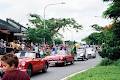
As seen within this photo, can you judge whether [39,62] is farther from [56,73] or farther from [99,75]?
[99,75]

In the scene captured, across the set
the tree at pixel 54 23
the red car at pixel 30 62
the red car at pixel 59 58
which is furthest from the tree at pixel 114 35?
the tree at pixel 54 23

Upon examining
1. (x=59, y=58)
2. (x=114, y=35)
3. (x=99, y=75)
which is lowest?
(x=99, y=75)

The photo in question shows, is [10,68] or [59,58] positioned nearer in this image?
[10,68]

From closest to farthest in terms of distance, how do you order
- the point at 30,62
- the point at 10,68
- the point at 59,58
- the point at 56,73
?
the point at 10,68
the point at 30,62
the point at 56,73
the point at 59,58

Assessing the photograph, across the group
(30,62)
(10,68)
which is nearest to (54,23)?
(30,62)

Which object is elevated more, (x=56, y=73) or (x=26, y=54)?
(x=26, y=54)

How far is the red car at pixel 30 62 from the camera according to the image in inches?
845

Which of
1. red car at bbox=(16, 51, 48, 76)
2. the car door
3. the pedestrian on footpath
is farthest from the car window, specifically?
the pedestrian on footpath

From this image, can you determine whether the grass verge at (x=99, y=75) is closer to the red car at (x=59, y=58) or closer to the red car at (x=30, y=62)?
the red car at (x=30, y=62)

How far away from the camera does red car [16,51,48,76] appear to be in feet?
70.4

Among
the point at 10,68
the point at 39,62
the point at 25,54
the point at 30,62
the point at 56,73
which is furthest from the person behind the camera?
the point at 56,73

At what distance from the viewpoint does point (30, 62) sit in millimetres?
22188

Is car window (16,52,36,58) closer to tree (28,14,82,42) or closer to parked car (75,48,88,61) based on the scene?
parked car (75,48,88,61)

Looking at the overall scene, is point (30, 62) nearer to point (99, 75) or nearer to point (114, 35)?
point (99, 75)
